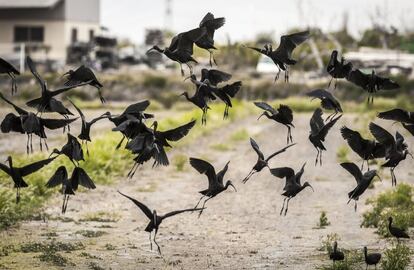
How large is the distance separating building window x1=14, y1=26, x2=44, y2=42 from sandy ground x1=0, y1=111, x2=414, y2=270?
29.6 metres

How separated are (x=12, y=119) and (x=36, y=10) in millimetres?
39275

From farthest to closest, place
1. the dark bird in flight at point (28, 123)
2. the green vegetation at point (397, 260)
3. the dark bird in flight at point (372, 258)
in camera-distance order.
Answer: the green vegetation at point (397, 260)
the dark bird in flight at point (372, 258)
the dark bird in flight at point (28, 123)

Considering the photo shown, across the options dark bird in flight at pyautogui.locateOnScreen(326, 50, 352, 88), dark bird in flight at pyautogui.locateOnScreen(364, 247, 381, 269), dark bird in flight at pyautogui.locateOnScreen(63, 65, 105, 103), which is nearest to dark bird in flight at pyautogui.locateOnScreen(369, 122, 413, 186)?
dark bird in flight at pyautogui.locateOnScreen(326, 50, 352, 88)

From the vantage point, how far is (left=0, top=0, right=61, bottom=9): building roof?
4444 centimetres

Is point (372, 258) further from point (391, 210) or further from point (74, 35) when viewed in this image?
point (74, 35)

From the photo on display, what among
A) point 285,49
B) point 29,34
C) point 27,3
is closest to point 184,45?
point 285,49

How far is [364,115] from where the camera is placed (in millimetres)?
30109

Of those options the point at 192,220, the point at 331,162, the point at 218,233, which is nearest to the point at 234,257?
the point at 218,233

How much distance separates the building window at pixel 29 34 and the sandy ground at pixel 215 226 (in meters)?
29.6

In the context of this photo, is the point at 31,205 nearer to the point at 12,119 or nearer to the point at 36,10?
the point at 12,119

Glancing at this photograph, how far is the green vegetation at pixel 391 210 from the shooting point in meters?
10.9

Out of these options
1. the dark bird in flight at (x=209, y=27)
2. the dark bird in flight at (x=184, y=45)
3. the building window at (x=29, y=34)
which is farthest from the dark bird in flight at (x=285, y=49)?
the building window at (x=29, y=34)

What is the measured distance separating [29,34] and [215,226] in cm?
3614

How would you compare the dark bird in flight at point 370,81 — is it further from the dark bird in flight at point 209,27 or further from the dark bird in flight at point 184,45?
the dark bird in flight at point 184,45
